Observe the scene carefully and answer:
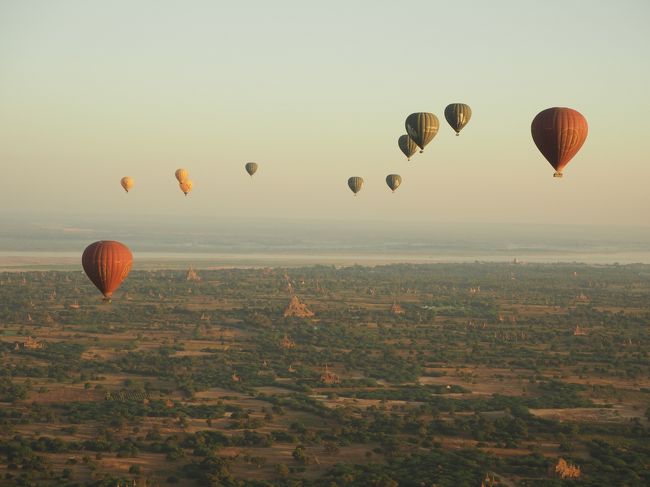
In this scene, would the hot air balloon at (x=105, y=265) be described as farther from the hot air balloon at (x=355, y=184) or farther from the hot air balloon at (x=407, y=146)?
the hot air balloon at (x=355, y=184)

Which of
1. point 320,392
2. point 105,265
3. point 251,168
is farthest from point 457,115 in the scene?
point 251,168

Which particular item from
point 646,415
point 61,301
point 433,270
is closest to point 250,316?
point 61,301

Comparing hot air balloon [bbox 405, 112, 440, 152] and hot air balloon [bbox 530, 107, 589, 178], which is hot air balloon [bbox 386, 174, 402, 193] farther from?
hot air balloon [bbox 530, 107, 589, 178]

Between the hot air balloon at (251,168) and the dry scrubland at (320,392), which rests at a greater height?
the hot air balloon at (251,168)

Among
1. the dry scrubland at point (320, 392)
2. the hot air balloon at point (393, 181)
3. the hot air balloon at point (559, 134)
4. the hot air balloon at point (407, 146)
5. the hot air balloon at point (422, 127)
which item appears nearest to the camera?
the dry scrubland at point (320, 392)

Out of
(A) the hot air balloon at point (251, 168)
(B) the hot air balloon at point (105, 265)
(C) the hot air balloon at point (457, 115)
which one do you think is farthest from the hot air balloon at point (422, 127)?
(A) the hot air balloon at point (251, 168)

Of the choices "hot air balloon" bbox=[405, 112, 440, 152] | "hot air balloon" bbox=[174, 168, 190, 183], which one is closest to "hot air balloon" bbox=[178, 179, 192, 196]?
"hot air balloon" bbox=[174, 168, 190, 183]
